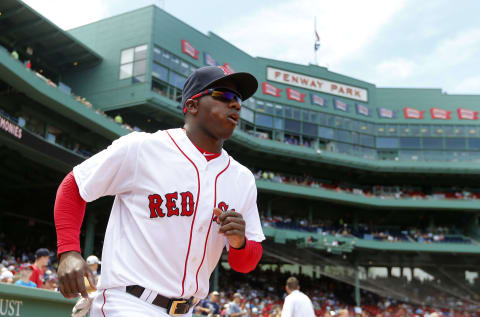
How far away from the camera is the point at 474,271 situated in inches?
1512

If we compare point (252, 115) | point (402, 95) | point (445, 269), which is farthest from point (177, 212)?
point (402, 95)

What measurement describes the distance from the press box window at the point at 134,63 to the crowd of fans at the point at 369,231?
12.5m

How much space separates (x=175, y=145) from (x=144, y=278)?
0.69m

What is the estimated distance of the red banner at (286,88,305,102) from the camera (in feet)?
133

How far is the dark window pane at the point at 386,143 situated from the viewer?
41.9 metres

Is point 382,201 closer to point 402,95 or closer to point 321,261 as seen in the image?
point 321,261

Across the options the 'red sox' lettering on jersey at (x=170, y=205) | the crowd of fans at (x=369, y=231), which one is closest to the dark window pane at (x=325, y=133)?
the crowd of fans at (x=369, y=231)

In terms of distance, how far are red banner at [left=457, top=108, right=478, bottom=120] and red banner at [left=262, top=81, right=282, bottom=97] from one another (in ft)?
51.6

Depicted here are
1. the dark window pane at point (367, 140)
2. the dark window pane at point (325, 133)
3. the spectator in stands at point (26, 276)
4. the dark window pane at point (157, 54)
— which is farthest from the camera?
the dark window pane at point (367, 140)

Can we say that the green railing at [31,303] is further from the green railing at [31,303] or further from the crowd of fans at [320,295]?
the crowd of fans at [320,295]

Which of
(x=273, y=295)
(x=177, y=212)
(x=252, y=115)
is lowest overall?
(x=273, y=295)

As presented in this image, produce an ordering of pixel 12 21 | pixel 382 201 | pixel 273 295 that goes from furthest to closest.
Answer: pixel 382 201 < pixel 273 295 < pixel 12 21

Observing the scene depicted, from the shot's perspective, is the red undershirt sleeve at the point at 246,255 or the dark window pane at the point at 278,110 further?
the dark window pane at the point at 278,110

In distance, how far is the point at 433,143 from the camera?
42312 millimetres
